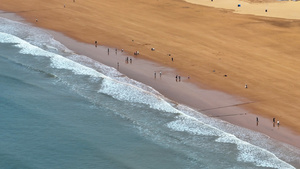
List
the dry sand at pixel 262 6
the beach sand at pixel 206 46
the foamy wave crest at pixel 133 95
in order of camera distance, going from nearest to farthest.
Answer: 1. the beach sand at pixel 206 46
2. the foamy wave crest at pixel 133 95
3. the dry sand at pixel 262 6

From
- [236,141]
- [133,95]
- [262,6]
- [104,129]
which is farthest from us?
[262,6]

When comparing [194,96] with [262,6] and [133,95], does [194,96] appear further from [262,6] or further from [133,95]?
[262,6]

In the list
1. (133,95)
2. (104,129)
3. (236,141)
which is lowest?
(104,129)

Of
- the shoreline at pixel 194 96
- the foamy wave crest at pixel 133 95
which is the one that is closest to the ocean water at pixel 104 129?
the foamy wave crest at pixel 133 95

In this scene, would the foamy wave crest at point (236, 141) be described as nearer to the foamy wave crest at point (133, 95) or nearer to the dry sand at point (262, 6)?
the foamy wave crest at point (133, 95)

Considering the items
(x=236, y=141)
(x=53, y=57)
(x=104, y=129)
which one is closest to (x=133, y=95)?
(x=104, y=129)

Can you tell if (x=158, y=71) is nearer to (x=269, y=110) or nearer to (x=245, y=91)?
(x=245, y=91)
